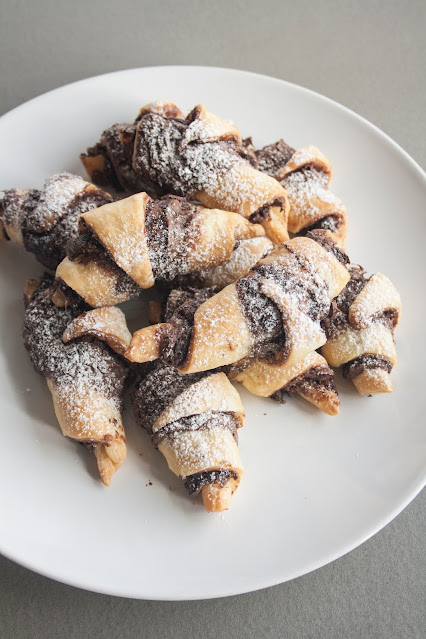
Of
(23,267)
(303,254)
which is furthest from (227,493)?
(23,267)

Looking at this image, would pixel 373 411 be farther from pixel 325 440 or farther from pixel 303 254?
pixel 303 254

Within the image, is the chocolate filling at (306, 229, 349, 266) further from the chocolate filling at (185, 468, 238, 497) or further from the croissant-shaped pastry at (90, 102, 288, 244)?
the chocolate filling at (185, 468, 238, 497)

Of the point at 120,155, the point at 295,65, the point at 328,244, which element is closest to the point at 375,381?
the point at 328,244

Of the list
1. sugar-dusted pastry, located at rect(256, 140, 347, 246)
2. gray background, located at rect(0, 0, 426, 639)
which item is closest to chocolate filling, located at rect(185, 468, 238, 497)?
gray background, located at rect(0, 0, 426, 639)

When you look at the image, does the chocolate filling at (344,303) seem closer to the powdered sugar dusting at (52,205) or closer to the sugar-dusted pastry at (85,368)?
the sugar-dusted pastry at (85,368)

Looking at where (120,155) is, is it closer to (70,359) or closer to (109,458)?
(70,359)
